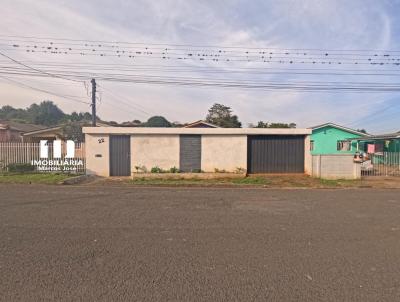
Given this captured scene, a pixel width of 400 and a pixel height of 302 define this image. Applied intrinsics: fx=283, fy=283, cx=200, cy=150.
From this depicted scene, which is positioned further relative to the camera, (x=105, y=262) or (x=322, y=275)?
(x=105, y=262)

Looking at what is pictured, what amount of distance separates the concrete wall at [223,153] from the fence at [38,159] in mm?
6895

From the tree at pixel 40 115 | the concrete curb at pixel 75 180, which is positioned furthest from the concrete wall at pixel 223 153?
the tree at pixel 40 115

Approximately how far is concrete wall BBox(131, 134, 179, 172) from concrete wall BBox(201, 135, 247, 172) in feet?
5.39

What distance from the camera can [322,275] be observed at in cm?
346

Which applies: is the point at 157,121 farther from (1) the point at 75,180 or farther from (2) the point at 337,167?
(2) the point at 337,167

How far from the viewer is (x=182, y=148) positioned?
52.6 feet

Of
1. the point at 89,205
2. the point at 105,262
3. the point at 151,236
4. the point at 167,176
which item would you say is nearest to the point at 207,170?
the point at 167,176

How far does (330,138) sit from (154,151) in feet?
59.6

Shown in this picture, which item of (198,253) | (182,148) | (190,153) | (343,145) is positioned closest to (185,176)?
(190,153)

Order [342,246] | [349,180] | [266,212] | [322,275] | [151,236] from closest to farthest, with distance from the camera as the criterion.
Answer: [322,275], [342,246], [151,236], [266,212], [349,180]

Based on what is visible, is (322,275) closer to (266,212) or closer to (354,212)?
(266,212)

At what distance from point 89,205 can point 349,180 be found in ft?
41.0

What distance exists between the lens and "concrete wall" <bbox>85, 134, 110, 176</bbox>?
51.1 feet

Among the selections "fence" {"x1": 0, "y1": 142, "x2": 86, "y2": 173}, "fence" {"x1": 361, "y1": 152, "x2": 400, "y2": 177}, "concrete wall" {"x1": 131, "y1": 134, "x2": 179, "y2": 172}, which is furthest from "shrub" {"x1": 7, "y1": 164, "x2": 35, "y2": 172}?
"fence" {"x1": 361, "y1": 152, "x2": 400, "y2": 177}
